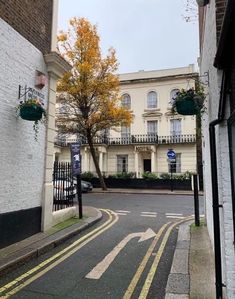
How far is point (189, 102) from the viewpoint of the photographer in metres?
4.88

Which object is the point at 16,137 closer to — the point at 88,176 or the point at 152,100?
the point at 88,176

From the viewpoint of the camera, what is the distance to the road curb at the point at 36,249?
5.35 meters

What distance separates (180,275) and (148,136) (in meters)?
27.6

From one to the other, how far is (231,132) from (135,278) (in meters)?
3.04

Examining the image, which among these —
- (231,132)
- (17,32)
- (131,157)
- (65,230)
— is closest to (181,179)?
(131,157)

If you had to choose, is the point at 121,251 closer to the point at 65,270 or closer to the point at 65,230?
the point at 65,270

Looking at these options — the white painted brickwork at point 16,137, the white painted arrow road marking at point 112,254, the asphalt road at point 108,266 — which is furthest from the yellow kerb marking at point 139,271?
the white painted brickwork at point 16,137

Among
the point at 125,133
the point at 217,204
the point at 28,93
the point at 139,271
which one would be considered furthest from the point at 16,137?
the point at 125,133

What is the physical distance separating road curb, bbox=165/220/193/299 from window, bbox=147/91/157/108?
26.5 m

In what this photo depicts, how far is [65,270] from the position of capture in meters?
5.42

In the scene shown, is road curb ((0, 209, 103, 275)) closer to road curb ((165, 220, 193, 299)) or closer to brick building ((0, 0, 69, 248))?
brick building ((0, 0, 69, 248))

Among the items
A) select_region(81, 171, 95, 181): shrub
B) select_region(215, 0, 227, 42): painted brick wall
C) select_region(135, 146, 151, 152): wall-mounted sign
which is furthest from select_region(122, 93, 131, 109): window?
select_region(215, 0, 227, 42): painted brick wall

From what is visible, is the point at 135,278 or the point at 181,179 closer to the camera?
the point at 135,278

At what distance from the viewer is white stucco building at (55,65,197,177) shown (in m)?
30.6
